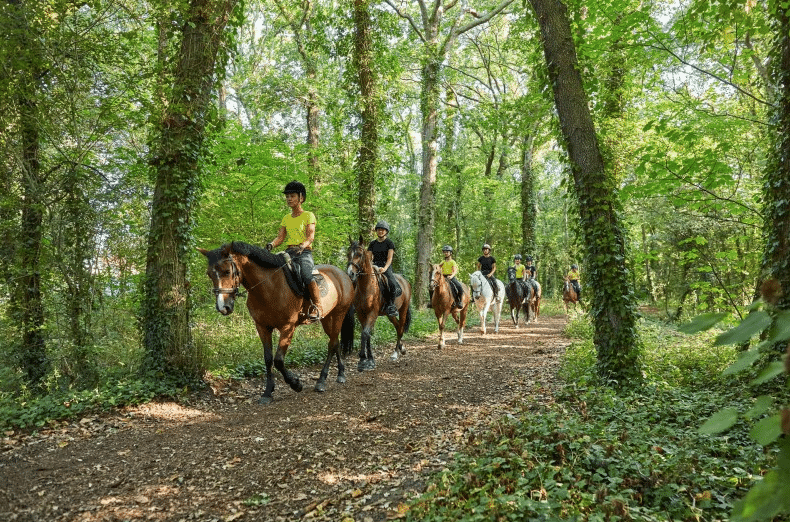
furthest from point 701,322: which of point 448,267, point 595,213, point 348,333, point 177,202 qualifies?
point 448,267

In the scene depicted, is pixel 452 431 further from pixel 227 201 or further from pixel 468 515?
pixel 227 201

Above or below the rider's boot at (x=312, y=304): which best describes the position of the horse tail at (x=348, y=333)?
below

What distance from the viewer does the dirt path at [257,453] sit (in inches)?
162

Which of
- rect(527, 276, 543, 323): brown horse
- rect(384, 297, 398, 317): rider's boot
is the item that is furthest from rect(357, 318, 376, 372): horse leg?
rect(527, 276, 543, 323): brown horse

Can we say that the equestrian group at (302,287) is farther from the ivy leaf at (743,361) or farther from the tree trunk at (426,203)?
the tree trunk at (426,203)

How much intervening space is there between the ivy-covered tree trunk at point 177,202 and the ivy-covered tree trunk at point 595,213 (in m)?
5.61

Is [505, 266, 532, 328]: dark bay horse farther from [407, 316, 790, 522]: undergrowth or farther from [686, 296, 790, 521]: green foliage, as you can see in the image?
[686, 296, 790, 521]: green foliage

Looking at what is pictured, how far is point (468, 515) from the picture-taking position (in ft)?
10.5

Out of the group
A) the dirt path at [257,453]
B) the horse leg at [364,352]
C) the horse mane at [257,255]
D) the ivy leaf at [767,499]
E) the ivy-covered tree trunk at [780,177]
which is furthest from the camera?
the horse leg at [364,352]

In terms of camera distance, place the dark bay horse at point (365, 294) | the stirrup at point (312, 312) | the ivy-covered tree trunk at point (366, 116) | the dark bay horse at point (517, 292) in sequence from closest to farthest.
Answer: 1. the stirrup at point (312, 312)
2. the dark bay horse at point (365, 294)
3. the ivy-covered tree trunk at point (366, 116)
4. the dark bay horse at point (517, 292)

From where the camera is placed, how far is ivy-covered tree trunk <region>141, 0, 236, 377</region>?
24.6ft

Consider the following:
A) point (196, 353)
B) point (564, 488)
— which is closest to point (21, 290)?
point (196, 353)

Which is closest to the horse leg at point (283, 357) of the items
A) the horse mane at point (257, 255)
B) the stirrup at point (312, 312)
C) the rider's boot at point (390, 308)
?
the stirrup at point (312, 312)

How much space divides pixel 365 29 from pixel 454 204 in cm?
2112
